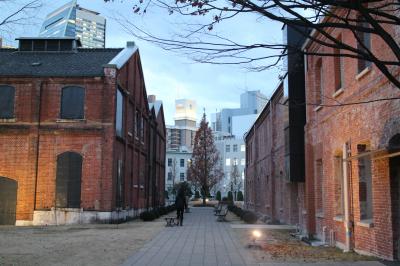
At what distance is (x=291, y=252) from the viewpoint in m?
13.6

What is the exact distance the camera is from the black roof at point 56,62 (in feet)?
91.5

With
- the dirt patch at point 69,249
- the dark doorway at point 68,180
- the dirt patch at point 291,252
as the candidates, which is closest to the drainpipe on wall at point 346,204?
the dirt patch at point 291,252

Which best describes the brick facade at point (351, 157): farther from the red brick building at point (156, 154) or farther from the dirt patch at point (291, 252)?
the red brick building at point (156, 154)

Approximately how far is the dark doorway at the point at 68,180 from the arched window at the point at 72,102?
2105 millimetres

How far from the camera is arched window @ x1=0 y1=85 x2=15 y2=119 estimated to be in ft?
90.8

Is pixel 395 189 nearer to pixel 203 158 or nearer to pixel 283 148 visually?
pixel 283 148

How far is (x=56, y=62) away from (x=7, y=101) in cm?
388

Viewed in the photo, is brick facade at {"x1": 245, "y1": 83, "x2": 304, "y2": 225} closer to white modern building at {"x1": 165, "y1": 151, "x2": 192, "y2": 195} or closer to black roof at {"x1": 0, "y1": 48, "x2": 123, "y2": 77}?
black roof at {"x1": 0, "y1": 48, "x2": 123, "y2": 77}

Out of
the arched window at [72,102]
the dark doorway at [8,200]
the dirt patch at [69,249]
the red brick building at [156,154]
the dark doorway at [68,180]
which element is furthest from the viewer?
the red brick building at [156,154]

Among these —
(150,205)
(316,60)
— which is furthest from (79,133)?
(150,205)

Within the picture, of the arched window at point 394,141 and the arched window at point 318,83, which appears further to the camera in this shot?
the arched window at point 318,83

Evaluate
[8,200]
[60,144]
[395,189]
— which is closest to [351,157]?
[395,189]

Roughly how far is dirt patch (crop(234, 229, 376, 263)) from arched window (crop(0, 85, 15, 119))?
16.1 m

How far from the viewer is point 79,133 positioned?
89.0 ft
